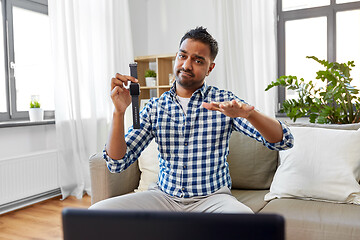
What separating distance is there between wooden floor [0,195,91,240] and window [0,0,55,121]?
822mm

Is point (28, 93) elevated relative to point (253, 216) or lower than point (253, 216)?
elevated

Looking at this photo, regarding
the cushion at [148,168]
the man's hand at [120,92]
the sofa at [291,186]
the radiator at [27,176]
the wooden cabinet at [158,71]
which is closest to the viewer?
the man's hand at [120,92]

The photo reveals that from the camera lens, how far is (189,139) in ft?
4.99

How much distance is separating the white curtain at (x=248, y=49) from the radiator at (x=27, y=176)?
74.5 inches

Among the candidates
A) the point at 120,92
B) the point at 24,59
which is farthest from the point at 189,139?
the point at 24,59

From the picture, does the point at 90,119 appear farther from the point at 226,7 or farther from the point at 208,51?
the point at 208,51

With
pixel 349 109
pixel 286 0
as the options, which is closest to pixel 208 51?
pixel 349 109

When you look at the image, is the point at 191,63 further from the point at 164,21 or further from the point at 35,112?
the point at 164,21

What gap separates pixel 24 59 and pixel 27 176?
1.07 m

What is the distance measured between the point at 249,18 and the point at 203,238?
3498 millimetres

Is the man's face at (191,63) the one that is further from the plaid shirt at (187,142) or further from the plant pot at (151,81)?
the plant pot at (151,81)

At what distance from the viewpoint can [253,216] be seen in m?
0.43

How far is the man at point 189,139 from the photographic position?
138cm

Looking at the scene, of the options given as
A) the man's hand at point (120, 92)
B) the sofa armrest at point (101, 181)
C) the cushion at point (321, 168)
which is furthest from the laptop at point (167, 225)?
the cushion at point (321, 168)
